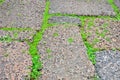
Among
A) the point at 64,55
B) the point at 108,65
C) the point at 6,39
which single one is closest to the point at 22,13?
the point at 6,39

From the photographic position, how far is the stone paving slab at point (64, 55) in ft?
6.02

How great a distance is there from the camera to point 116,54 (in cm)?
212

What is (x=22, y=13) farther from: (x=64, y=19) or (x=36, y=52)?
(x=36, y=52)

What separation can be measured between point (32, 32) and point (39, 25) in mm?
171

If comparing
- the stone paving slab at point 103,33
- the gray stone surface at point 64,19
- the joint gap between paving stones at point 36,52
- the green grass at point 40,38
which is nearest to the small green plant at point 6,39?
the green grass at point 40,38

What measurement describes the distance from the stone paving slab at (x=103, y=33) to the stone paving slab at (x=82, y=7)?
21 cm

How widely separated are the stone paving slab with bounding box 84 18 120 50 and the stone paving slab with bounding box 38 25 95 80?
0.12 meters

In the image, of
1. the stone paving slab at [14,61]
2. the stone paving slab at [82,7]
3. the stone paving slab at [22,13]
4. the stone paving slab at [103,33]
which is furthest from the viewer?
the stone paving slab at [82,7]

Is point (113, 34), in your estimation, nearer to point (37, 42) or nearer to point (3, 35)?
point (37, 42)

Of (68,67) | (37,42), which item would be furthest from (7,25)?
(68,67)

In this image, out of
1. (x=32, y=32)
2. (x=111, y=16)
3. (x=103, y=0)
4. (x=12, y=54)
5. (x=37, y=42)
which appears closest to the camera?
(x=12, y=54)

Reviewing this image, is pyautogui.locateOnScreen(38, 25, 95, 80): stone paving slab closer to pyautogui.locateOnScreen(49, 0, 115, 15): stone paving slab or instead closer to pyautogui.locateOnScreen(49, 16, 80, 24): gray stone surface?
pyautogui.locateOnScreen(49, 16, 80, 24): gray stone surface

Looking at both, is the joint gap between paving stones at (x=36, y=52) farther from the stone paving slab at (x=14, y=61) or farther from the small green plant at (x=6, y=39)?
Result: the small green plant at (x=6, y=39)

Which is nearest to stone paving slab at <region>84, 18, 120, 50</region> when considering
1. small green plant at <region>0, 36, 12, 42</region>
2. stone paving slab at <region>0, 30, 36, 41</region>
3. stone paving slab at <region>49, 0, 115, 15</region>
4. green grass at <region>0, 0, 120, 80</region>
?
green grass at <region>0, 0, 120, 80</region>
